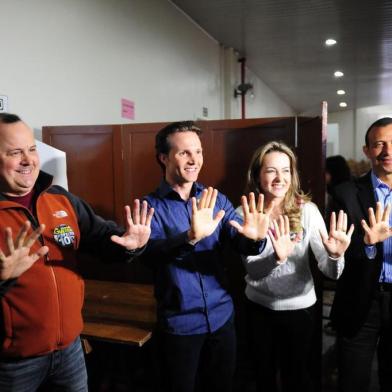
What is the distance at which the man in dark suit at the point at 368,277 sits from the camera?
1.60 m

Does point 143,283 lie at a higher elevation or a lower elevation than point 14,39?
lower

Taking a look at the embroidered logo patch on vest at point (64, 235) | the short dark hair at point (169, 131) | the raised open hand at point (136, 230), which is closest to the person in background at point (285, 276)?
the short dark hair at point (169, 131)

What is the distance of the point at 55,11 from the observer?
7.98ft

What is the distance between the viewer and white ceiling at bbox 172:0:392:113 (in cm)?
379

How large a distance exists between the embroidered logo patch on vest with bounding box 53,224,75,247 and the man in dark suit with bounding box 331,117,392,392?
1.15 m

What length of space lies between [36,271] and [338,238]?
1124mm

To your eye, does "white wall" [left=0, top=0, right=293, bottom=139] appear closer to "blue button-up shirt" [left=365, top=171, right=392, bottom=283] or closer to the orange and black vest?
the orange and black vest

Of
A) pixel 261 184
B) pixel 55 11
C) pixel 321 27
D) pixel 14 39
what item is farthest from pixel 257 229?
pixel 321 27

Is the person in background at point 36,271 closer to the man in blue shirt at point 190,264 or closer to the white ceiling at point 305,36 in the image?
the man in blue shirt at point 190,264

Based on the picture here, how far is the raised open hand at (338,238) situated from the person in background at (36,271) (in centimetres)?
74

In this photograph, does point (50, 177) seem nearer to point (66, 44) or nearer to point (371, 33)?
point (66, 44)

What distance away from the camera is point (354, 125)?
35.2ft

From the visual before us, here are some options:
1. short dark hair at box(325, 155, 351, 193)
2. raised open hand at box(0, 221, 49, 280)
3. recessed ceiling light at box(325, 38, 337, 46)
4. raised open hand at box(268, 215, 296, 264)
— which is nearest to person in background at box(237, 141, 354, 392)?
raised open hand at box(268, 215, 296, 264)

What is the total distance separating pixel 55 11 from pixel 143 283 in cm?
184
